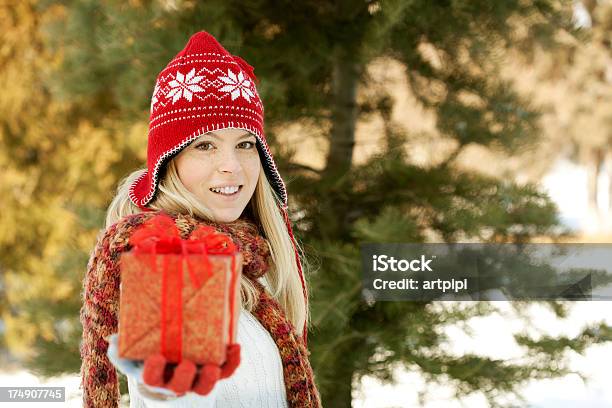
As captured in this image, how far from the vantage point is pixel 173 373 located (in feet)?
2.82

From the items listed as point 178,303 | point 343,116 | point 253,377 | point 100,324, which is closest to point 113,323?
point 100,324

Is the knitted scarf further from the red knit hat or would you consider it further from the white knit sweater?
the red knit hat

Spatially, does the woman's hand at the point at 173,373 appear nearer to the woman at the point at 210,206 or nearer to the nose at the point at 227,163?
the woman at the point at 210,206

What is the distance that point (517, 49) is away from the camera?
274cm

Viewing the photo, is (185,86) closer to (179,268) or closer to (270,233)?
(270,233)

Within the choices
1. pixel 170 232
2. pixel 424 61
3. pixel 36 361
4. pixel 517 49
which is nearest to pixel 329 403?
pixel 36 361

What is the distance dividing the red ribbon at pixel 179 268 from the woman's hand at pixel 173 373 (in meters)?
0.02

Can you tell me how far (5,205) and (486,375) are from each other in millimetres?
3538

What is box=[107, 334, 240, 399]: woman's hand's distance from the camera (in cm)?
83

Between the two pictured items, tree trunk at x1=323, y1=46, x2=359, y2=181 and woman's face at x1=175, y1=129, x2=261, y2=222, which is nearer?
woman's face at x1=175, y1=129, x2=261, y2=222

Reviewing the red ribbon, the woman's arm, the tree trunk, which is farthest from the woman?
the tree trunk

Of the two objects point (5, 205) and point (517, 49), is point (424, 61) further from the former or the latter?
point (5, 205)

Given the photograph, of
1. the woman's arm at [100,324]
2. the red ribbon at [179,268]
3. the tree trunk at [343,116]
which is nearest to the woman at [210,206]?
the woman's arm at [100,324]

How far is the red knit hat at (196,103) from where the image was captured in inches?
50.1
